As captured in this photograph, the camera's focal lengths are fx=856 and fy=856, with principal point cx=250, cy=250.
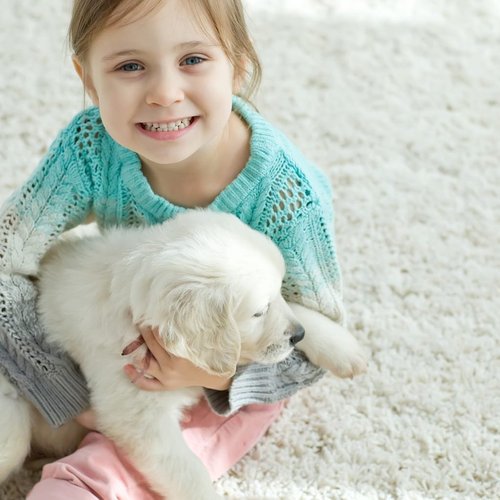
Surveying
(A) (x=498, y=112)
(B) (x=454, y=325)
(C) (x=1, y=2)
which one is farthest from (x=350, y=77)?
(C) (x=1, y=2)

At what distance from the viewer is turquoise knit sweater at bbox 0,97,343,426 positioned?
6.04ft

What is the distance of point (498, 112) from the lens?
3023 mm

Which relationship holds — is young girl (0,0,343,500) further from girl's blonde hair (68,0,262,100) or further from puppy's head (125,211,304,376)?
puppy's head (125,211,304,376)

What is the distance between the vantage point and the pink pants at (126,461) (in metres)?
1.80

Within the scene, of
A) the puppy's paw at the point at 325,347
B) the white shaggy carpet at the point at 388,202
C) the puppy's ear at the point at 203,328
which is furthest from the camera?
the white shaggy carpet at the point at 388,202

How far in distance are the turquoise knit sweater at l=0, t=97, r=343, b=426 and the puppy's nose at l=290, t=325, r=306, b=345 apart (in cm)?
19

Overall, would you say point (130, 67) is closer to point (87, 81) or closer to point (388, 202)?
point (87, 81)

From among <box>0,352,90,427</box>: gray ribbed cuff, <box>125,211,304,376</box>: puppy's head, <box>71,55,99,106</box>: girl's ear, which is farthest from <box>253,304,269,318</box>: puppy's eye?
<box>71,55,99,106</box>: girl's ear

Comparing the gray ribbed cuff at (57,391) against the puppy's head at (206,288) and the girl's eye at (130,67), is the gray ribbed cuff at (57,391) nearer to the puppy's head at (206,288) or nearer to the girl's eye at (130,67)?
the puppy's head at (206,288)

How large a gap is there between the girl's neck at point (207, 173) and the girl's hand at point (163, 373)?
367 mm

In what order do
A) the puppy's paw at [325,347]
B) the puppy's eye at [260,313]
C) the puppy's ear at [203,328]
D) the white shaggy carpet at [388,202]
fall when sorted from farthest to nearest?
the white shaggy carpet at [388,202], the puppy's paw at [325,347], the puppy's eye at [260,313], the puppy's ear at [203,328]

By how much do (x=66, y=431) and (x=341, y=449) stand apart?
25.6 inches

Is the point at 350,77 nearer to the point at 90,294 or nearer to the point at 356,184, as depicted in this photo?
the point at 356,184

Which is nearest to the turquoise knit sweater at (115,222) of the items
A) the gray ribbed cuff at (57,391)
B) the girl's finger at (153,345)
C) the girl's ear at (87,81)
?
the gray ribbed cuff at (57,391)
